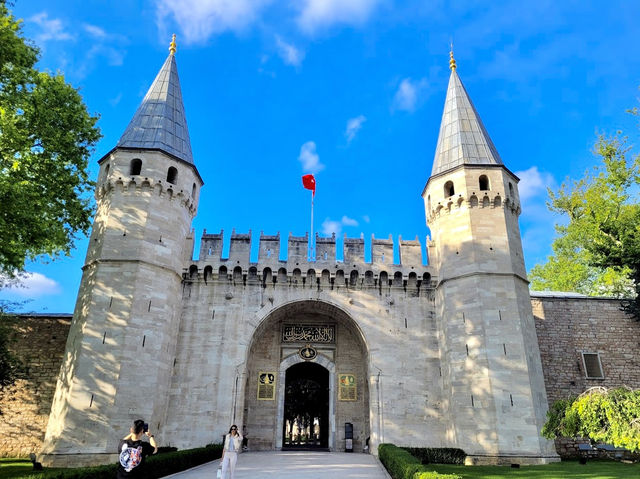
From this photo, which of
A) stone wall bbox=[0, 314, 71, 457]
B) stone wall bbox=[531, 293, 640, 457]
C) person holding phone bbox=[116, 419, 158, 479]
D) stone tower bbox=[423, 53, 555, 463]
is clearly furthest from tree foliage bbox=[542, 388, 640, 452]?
stone wall bbox=[0, 314, 71, 457]

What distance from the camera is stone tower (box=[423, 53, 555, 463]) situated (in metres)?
16.4

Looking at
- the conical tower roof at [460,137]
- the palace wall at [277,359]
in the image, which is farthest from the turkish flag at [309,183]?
the conical tower roof at [460,137]

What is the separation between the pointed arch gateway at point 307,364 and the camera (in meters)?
20.2

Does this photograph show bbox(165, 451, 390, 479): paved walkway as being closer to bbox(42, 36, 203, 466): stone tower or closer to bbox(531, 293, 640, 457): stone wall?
bbox(42, 36, 203, 466): stone tower

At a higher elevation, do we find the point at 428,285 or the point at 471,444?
the point at 428,285

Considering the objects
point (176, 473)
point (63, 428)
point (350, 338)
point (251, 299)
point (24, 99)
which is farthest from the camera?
point (350, 338)

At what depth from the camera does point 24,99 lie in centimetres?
1433

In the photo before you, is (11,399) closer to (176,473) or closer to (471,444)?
(176,473)

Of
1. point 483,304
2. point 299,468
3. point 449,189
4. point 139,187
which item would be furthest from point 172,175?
point 483,304

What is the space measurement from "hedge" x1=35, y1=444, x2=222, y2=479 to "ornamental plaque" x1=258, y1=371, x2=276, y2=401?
3879 millimetres

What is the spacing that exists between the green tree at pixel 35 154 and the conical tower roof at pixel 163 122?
3.43 meters

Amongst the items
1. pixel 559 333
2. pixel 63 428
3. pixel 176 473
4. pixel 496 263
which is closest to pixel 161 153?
pixel 63 428

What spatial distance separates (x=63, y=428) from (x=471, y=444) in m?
14.2

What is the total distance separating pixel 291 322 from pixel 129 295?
775 cm
